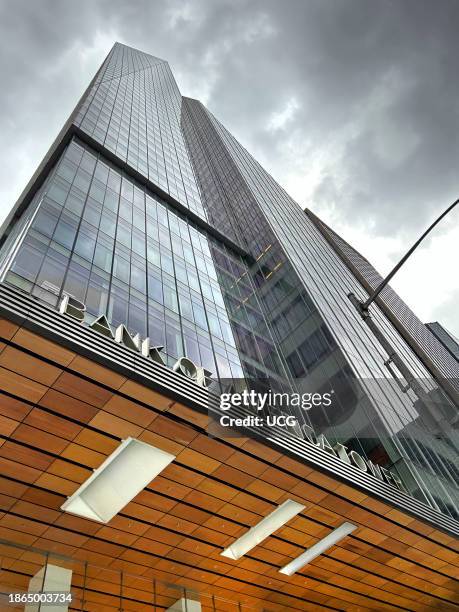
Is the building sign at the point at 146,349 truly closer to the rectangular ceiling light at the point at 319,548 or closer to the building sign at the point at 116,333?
the building sign at the point at 116,333

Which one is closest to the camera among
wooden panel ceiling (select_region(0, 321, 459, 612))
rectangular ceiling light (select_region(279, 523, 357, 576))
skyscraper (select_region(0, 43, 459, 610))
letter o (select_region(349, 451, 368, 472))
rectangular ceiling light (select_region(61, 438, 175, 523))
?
wooden panel ceiling (select_region(0, 321, 459, 612))

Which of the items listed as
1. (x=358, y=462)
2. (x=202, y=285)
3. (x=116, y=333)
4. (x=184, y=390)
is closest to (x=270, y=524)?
(x=358, y=462)

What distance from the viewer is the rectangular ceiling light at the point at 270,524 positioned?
1816 centimetres

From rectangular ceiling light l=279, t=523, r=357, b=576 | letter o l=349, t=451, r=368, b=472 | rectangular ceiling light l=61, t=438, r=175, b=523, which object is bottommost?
rectangular ceiling light l=279, t=523, r=357, b=576

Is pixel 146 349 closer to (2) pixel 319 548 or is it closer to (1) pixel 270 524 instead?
(1) pixel 270 524

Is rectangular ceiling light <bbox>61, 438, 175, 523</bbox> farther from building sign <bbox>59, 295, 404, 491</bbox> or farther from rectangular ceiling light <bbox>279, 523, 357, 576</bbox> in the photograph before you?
rectangular ceiling light <bbox>279, 523, 357, 576</bbox>

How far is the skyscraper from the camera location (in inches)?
532

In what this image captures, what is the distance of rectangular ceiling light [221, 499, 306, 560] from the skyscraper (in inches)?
16.4

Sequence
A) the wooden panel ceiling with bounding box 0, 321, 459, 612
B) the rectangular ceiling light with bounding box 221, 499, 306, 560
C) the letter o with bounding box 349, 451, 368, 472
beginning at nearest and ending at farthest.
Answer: the wooden panel ceiling with bounding box 0, 321, 459, 612
the rectangular ceiling light with bounding box 221, 499, 306, 560
the letter o with bounding box 349, 451, 368, 472

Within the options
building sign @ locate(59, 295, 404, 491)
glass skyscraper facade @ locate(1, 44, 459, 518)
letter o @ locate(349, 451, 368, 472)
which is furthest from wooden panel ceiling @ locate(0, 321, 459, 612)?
glass skyscraper facade @ locate(1, 44, 459, 518)

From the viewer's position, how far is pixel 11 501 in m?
14.5

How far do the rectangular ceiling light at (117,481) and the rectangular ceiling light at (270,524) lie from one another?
5862mm

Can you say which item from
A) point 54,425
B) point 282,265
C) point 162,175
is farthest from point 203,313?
point 162,175

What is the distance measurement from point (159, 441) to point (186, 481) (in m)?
2.24
